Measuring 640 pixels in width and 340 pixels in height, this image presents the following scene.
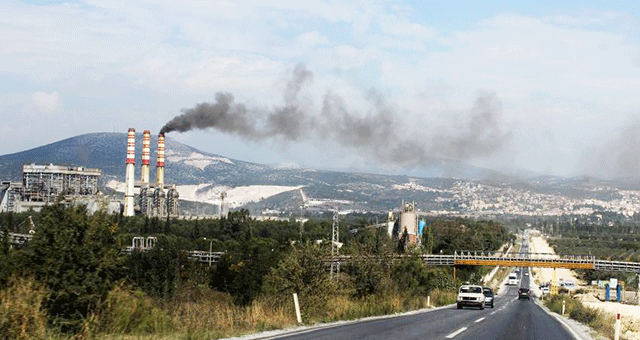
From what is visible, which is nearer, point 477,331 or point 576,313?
point 477,331

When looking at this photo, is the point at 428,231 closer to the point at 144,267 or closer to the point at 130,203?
the point at 130,203

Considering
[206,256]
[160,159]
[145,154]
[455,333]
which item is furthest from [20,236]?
[145,154]

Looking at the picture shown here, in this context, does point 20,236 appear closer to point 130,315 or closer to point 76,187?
point 130,315

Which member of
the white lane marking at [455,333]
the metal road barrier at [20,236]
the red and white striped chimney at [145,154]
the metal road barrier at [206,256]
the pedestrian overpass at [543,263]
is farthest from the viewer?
the red and white striped chimney at [145,154]

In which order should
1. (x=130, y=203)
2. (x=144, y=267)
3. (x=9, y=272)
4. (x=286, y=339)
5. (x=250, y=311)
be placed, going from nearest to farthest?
(x=9, y=272) → (x=286, y=339) → (x=250, y=311) → (x=144, y=267) → (x=130, y=203)

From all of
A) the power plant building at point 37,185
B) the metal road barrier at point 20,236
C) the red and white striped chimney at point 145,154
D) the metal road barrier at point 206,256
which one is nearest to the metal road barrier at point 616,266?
the metal road barrier at point 206,256

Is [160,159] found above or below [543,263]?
above

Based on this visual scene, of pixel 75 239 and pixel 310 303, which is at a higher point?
pixel 75 239

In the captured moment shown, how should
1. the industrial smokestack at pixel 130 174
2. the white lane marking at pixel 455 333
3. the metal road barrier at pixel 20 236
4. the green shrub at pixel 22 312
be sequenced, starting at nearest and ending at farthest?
the green shrub at pixel 22 312 → the metal road barrier at pixel 20 236 → the white lane marking at pixel 455 333 → the industrial smokestack at pixel 130 174

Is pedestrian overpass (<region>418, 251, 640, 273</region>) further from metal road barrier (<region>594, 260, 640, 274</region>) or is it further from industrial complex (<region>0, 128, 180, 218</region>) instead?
industrial complex (<region>0, 128, 180, 218</region>)

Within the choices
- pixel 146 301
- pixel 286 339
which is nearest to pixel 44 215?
pixel 146 301

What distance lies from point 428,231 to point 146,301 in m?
167

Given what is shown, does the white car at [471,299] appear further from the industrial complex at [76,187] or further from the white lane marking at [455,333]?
the industrial complex at [76,187]

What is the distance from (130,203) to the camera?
15450cm
